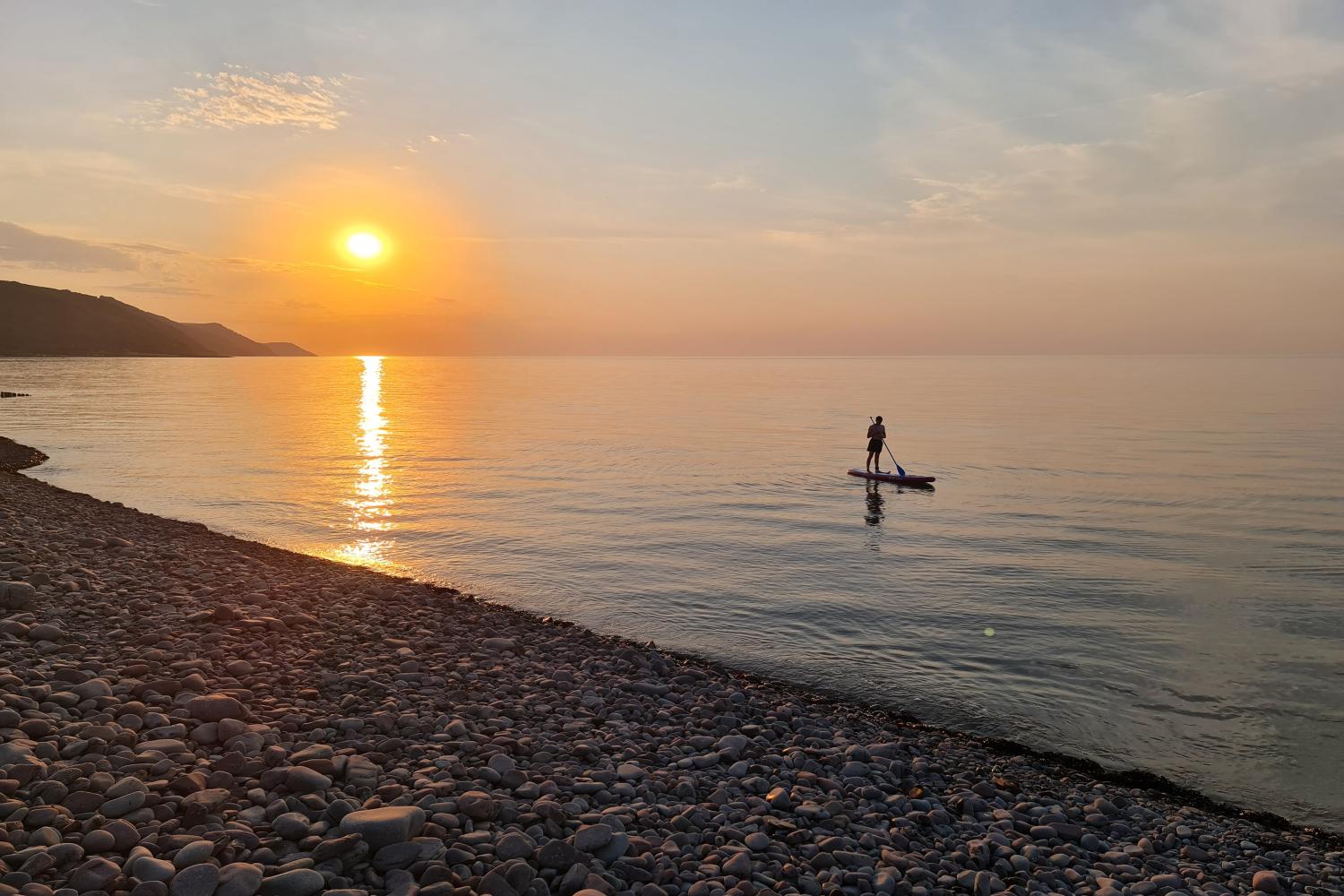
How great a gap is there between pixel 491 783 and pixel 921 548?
773 inches

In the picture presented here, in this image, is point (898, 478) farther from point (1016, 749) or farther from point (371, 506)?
point (1016, 749)

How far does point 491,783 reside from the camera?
26.2ft

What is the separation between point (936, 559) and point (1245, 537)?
1126 centimetres

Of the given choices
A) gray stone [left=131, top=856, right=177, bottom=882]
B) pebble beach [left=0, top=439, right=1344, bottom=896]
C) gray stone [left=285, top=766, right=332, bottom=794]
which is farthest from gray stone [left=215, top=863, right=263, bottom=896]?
gray stone [left=285, top=766, right=332, bottom=794]

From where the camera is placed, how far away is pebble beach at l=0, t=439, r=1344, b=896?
20.7 ft

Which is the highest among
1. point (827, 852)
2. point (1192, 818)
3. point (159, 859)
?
point (159, 859)

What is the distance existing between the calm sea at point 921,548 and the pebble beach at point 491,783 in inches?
101

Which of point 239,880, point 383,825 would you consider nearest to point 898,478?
point 383,825

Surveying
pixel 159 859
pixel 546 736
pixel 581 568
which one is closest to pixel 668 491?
pixel 581 568

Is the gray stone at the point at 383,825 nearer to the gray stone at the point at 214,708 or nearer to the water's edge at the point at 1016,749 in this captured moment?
the gray stone at the point at 214,708

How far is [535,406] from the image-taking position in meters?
94.7

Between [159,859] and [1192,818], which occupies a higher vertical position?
[159,859]

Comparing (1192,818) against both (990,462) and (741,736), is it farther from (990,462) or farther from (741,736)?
(990,462)

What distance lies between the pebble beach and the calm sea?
257 centimetres
